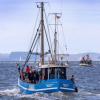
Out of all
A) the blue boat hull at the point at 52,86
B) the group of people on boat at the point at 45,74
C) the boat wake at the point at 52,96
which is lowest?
the boat wake at the point at 52,96

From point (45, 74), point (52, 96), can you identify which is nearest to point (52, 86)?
point (52, 96)

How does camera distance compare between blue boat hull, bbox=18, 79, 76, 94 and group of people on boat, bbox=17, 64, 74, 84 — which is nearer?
blue boat hull, bbox=18, 79, 76, 94

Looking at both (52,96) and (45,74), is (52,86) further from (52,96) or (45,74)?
(45,74)

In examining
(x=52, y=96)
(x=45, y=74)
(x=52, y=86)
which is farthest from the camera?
(x=45, y=74)

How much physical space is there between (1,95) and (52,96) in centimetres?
695

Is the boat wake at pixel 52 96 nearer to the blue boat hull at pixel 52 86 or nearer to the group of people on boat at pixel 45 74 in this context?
the blue boat hull at pixel 52 86

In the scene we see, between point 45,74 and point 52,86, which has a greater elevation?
point 45,74

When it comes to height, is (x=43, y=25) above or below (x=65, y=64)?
above

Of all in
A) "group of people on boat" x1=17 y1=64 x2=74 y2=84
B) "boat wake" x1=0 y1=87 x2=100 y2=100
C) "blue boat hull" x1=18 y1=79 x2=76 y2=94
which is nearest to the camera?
"boat wake" x1=0 y1=87 x2=100 y2=100

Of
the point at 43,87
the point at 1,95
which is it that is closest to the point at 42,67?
the point at 43,87

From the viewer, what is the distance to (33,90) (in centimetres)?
6131

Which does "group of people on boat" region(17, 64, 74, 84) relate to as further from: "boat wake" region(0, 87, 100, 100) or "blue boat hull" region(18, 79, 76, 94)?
"boat wake" region(0, 87, 100, 100)

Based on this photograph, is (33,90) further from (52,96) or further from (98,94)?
(98,94)

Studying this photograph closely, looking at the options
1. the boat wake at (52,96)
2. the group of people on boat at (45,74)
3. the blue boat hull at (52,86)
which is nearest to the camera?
the boat wake at (52,96)
